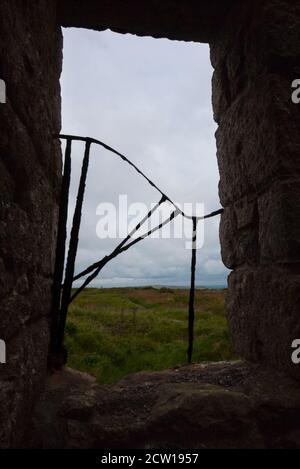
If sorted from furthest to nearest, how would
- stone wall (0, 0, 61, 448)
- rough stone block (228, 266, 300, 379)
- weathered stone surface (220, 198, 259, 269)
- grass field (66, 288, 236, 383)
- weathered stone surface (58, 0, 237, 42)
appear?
grass field (66, 288, 236, 383)
weathered stone surface (58, 0, 237, 42)
weathered stone surface (220, 198, 259, 269)
rough stone block (228, 266, 300, 379)
stone wall (0, 0, 61, 448)

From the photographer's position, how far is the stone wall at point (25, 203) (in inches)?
56.2

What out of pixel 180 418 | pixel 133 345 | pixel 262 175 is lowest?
pixel 133 345

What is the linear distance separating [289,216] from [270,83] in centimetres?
67

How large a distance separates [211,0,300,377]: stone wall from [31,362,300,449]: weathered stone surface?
198 millimetres

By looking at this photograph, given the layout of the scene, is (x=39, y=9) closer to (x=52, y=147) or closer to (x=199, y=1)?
(x=52, y=147)

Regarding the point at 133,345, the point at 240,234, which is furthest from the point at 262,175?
the point at 133,345

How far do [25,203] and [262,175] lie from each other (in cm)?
119

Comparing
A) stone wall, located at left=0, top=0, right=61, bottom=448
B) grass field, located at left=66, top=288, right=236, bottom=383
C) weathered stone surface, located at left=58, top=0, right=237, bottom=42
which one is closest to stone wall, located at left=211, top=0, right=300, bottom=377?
weathered stone surface, located at left=58, top=0, right=237, bottom=42

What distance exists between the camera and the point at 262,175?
6.78ft

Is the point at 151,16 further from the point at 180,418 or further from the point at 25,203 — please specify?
the point at 180,418

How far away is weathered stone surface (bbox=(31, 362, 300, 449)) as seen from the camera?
66.6 inches

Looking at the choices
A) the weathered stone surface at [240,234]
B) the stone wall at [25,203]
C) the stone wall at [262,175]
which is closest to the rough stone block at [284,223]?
the stone wall at [262,175]

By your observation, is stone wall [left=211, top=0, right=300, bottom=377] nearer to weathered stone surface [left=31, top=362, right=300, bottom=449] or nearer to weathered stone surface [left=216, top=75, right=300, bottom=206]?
weathered stone surface [left=216, top=75, right=300, bottom=206]
